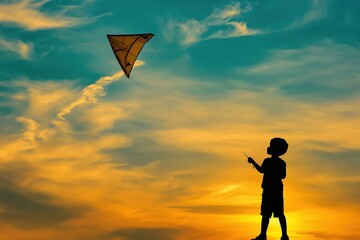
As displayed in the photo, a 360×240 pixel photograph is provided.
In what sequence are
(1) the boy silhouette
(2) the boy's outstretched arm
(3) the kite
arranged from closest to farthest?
(2) the boy's outstretched arm, (1) the boy silhouette, (3) the kite

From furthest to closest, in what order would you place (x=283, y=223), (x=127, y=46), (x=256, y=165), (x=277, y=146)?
(x=127, y=46)
(x=283, y=223)
(x=277, y=146)
(x=256, y=165)

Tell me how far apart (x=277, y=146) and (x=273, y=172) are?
34.3 inches

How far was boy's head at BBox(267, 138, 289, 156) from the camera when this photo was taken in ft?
55.7

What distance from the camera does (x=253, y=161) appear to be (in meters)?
16.6

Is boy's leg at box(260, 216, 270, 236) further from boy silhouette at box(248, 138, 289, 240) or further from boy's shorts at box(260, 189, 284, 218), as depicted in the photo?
boy's shorts at box(260, 189, 284, 218)

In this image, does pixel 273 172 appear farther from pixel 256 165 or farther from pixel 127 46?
pixel 127 46

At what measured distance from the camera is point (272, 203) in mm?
17031

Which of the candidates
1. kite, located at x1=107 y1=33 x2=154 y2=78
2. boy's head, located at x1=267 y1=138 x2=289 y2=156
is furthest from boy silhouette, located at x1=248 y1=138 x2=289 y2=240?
kite, located at x1=107 y1=33 x2=154 y2=78

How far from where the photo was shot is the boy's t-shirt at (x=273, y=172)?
17.0 metres

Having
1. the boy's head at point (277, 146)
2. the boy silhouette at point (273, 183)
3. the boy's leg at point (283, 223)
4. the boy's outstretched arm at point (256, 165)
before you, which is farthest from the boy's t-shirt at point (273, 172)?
the boy's leg at point (283, 223)

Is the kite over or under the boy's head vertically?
over

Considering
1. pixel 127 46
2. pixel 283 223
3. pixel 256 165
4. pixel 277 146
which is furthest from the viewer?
pixel 127 46

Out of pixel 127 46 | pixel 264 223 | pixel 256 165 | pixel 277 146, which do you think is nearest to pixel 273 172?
pixel 256 165

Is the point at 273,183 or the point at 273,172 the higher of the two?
the point at 273,172
